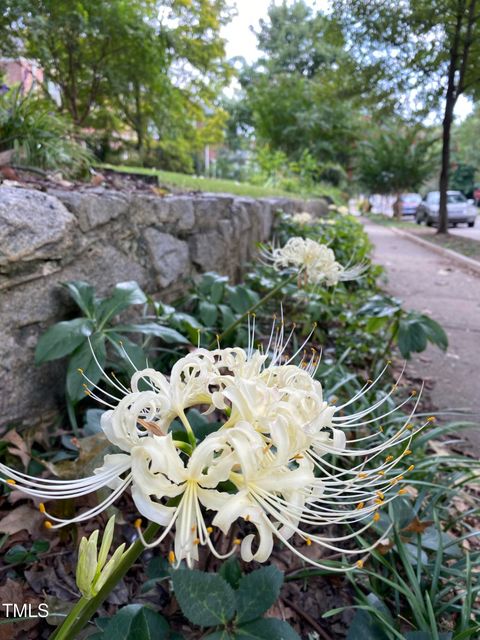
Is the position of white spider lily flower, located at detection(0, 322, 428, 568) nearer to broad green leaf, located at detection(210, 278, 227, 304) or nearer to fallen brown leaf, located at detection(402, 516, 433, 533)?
fallen brown leaf, located at detection(402, 516, 433, 533)

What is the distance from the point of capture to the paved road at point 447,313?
3178 millimetres

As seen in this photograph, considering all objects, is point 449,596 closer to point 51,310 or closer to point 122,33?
point 51,310

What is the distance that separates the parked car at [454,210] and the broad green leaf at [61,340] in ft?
62.2

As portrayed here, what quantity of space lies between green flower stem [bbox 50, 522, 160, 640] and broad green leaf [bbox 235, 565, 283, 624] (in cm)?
32

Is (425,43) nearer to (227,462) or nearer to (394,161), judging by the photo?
(394,161)

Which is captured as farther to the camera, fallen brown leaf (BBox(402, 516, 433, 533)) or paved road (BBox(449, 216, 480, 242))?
paved road (BBox(449, 216, 480, 242))

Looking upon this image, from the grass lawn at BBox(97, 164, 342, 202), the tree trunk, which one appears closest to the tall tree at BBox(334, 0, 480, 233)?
the tree trunk

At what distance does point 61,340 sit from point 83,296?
23 centimetres

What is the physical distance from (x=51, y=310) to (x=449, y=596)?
1.73 meters

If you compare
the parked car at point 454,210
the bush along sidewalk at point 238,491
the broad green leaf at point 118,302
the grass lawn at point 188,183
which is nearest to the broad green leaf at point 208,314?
the bush along sidewalk at point 238,491

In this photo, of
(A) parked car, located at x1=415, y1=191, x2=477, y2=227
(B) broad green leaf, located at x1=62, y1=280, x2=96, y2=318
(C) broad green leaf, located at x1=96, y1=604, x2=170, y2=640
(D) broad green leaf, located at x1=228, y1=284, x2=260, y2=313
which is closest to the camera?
(C) broad green leaf, located at x1=96, y1=604, x2=170, y2=640

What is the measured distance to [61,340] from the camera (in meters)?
1.73

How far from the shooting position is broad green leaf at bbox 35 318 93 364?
169 cm

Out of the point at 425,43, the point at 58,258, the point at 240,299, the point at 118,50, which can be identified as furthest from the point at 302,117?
the point at 58,258
